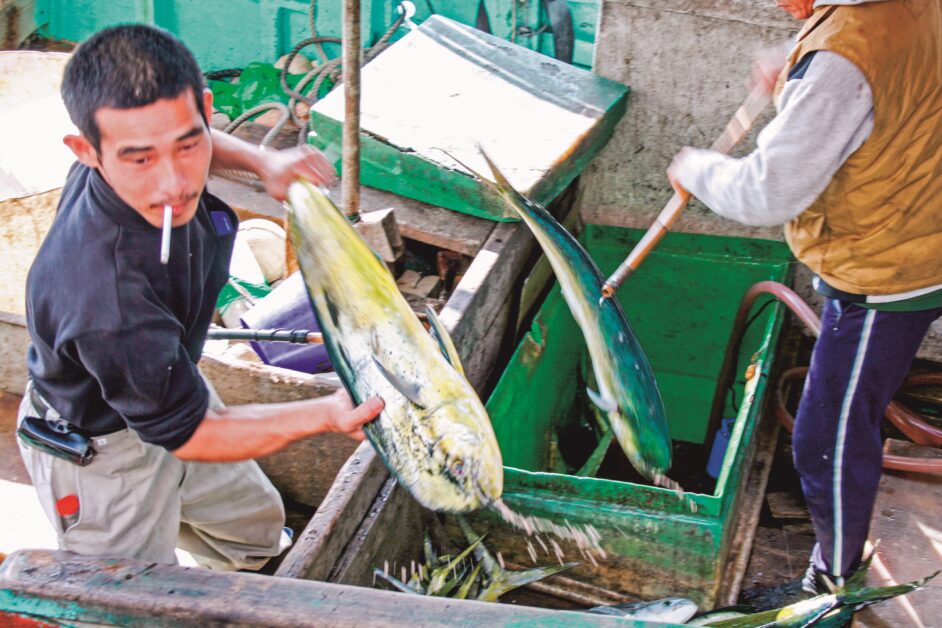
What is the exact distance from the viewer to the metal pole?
3.14m

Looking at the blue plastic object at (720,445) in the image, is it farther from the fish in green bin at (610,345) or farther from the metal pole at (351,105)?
the metal pole at (351,105)

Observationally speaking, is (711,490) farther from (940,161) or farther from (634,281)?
(940,161)

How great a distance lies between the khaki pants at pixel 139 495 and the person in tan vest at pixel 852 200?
1.72 m

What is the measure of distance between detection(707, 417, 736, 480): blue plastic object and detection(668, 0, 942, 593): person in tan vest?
985 millimetres

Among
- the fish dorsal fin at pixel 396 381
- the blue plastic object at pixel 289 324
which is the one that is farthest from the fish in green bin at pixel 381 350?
the blue plastic object at pixel 289 324

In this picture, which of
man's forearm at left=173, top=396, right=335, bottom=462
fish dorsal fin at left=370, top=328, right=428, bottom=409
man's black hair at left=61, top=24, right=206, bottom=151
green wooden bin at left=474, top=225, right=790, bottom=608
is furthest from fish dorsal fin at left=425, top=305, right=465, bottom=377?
man's black hair at left=61, top=24, right=206, bottom=151

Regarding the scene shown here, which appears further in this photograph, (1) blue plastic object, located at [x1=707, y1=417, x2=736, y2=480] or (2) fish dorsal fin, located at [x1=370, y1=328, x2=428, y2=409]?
(1) blue plastic object, located at [x1=707, y1=417, x2=736, y2=480]

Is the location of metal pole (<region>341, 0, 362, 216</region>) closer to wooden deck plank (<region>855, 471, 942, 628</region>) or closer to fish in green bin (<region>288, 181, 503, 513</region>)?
fish in green bin (<region>288, 181, 503, 513</region>)

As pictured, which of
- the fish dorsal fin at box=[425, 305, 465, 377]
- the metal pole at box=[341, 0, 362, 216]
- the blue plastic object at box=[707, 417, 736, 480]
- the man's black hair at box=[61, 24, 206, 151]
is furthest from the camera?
the blue plastic object at box=[707, 417, 736, 480]

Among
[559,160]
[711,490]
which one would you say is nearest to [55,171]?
[559,160]

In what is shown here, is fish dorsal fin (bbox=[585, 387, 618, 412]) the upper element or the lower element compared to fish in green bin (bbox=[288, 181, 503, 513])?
lower

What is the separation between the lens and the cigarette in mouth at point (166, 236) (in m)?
1.86

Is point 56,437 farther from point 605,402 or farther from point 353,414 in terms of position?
point 605,402

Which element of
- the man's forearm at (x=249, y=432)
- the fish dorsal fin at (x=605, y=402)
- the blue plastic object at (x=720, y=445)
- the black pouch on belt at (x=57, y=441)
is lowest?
the blue plastic object at (x=720, y=445)
